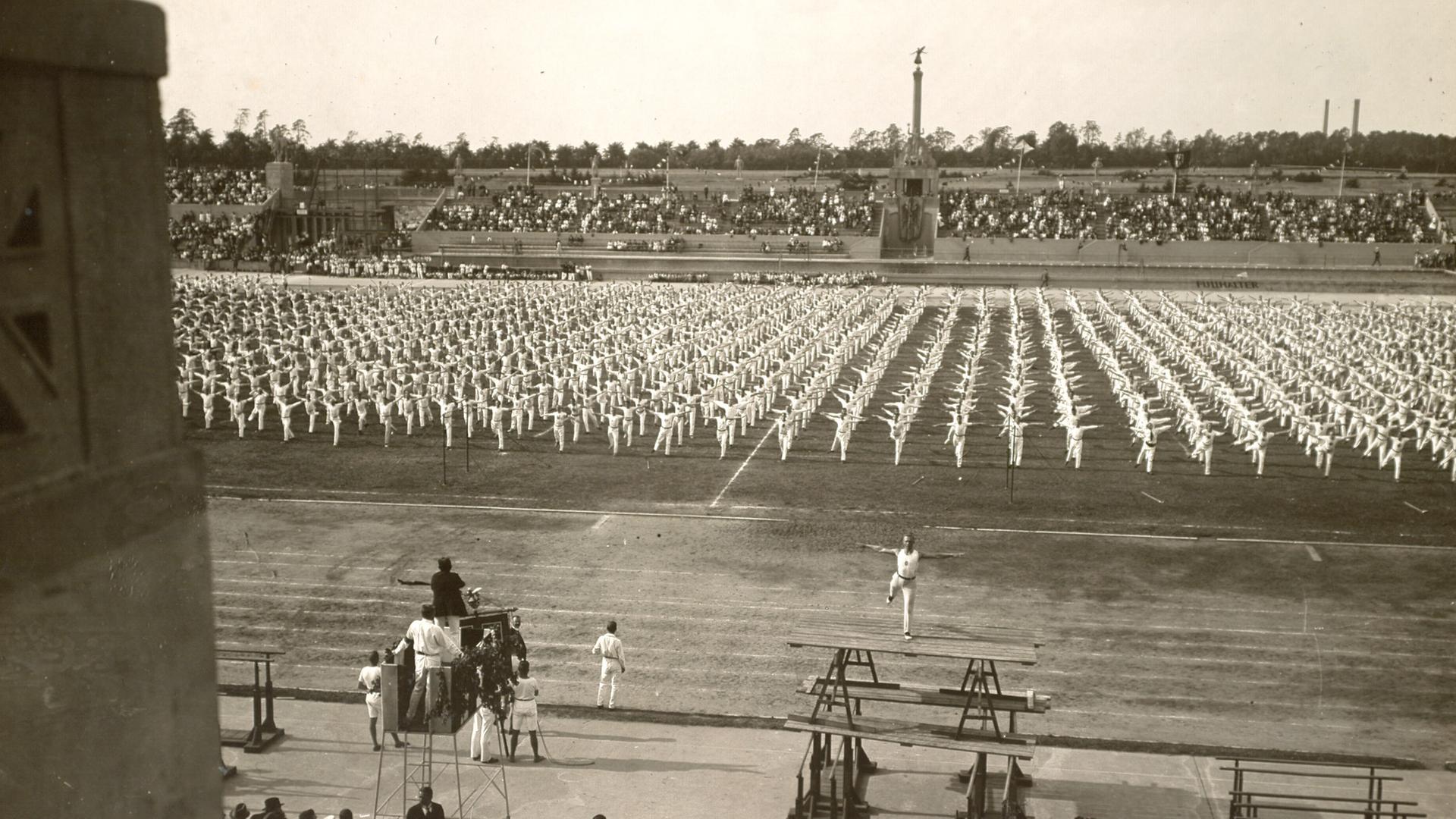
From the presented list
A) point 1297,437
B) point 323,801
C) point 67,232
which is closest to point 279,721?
point 323,801

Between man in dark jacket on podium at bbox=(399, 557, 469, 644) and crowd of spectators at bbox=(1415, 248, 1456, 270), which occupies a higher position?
crowd of spectators at bbox=(1415, 248, 1456, 270)

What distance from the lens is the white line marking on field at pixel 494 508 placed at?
20.2 metres

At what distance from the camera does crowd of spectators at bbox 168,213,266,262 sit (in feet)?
215

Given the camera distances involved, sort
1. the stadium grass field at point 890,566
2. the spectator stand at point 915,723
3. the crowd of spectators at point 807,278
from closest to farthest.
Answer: the spectator stand at point 915,723 < the stadium grass field at point 890,566 < the crowd of spectators at point 807,278

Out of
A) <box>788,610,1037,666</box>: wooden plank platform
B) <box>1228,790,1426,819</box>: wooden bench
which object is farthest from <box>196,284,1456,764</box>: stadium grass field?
<box>788,610,1037,666</box>: wooden plank platform

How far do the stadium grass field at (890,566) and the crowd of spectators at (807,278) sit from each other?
3306 centimetres

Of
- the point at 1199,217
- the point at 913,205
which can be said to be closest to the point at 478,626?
the point at 913,205

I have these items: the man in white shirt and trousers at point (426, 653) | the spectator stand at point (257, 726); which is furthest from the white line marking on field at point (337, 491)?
the man in white shirt and trousers at point (426, 653)

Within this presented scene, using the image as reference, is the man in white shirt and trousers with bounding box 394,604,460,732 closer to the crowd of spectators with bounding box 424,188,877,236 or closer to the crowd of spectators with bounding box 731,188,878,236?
the crowd of spectators with bounding box 424,188,877,236

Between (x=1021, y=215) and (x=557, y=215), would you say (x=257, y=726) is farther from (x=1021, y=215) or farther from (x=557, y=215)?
(x=1021, y=215)

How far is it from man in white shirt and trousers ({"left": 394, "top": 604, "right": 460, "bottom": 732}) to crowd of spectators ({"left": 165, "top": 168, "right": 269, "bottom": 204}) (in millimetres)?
67414

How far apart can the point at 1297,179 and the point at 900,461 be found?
263 feet

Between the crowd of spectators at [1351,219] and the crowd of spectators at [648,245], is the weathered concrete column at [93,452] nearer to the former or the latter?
the crowd of spectators at [648,245]

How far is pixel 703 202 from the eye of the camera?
266ft
